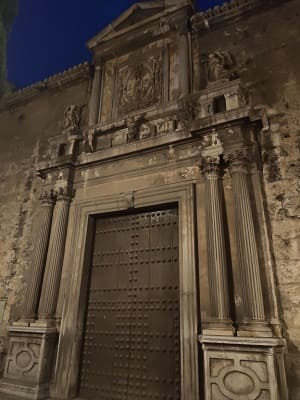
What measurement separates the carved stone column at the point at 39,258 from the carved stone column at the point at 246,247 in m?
2.96

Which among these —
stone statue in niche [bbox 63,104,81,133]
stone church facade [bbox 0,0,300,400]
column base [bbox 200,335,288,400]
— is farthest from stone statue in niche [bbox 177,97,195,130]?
column base [bbox 200,335,288,400]

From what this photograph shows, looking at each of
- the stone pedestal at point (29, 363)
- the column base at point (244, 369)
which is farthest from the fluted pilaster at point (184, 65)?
the stone pedestal at point (29, 363)

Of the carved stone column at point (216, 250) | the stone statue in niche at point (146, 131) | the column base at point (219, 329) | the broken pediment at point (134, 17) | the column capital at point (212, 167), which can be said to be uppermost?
the broken pediment at point (134, 17)

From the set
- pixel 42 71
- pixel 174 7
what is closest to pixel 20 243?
pixel 174 7

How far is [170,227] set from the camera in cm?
408

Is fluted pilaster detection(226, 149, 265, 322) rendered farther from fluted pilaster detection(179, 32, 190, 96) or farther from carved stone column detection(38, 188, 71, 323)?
carved stone column detection(38, 188, 71, 323)

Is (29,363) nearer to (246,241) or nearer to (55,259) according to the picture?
(55,259)

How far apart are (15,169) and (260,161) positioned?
16.4ft

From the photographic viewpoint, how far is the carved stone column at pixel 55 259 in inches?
163

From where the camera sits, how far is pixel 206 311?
3262 millimetres

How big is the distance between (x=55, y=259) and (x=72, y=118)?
2.78m

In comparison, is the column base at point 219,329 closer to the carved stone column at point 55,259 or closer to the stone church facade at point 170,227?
the stone church facade at point 170,227

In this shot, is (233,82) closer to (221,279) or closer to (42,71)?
(221,279)

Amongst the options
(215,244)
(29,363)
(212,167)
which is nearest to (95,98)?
(212,167)
